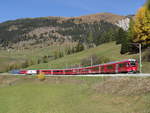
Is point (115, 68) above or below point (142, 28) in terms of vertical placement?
below

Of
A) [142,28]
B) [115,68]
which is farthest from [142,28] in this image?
[115,68]

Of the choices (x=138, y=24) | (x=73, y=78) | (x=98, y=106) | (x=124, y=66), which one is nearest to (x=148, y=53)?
(x=138, y=24)

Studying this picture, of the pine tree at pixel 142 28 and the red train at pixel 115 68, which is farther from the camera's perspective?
the pine tree at pixel 142 28

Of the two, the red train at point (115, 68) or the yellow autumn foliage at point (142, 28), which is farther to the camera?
the yellow autumn foliage at point (142, 28)

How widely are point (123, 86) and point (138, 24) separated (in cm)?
3936

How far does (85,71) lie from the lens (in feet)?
196

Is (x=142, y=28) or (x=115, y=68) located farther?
(x=142, y=28)

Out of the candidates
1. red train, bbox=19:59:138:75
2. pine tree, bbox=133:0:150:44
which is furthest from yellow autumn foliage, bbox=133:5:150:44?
red train, bbox=19:59:138:75

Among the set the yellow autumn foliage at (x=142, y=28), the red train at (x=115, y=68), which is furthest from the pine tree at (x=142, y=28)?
the red train at (x=115, y=68)

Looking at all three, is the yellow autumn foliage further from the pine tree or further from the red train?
the red train

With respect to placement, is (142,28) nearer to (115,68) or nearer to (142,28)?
(142,28)

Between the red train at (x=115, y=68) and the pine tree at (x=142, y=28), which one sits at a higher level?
the pine tree at (x=142, y=28)

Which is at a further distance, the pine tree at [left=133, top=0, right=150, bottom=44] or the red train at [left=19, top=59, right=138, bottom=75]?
the pine tree at [left=133, top=0, right=150, bottom=44]

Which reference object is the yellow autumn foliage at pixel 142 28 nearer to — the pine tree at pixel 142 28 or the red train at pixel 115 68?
the pine tree at pixel 142 28
